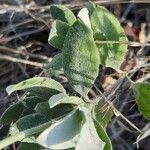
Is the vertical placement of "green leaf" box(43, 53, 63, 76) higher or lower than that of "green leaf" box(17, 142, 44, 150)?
higher

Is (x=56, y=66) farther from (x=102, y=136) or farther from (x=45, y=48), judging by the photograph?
(x=45, y=48)

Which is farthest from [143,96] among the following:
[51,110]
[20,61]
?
[20,61]

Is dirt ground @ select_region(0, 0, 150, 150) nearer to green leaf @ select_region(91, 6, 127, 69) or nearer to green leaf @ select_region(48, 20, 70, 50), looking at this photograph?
green leaf @ select_region(91, 6, 127, 69)

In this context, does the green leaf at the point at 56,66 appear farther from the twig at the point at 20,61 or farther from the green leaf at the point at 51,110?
the twig at the point at 20,61

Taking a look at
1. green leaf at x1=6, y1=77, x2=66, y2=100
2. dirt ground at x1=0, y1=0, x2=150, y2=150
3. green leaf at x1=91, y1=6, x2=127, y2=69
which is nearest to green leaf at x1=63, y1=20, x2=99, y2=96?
green leaf at x1=6, y1=77, x2=66, y2=100

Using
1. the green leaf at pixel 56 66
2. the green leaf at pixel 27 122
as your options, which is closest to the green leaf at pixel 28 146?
the green leaf at pixel 27 122

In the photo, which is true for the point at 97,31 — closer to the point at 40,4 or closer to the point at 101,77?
the point at 101,77

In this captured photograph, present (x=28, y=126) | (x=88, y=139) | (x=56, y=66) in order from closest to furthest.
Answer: (x=88, y=139) → (x=28, y=126) → (x=56, y=66)
